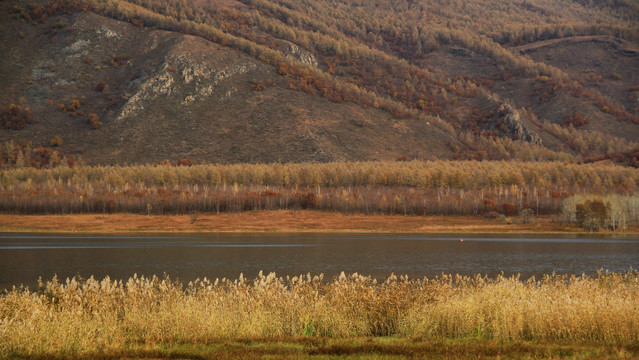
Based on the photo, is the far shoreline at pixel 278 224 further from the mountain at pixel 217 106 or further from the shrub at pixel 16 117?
the shrub at pixel 16 117

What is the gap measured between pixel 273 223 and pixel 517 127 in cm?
9822

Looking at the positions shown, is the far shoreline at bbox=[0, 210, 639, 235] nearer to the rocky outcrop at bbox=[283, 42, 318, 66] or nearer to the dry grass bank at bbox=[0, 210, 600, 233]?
the dry grass bank at bbox=[0, 210, 600, 233]

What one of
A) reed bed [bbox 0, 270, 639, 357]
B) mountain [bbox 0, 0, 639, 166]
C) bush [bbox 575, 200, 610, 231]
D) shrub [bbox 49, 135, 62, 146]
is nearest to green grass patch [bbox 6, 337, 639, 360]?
reed bed [bbox 0, 270, 639, 357]

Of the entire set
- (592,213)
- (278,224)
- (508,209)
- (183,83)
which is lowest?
(278,224)

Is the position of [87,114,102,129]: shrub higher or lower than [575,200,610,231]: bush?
higher

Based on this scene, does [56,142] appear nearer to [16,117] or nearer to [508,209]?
[16,117]

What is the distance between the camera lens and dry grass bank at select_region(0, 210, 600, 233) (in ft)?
272

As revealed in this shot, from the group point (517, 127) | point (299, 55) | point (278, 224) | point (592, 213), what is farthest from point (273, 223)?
point (299, 55)

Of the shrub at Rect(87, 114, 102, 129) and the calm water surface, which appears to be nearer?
the calm water surface

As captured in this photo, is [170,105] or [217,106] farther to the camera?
[217,106]

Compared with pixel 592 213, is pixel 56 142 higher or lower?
higher

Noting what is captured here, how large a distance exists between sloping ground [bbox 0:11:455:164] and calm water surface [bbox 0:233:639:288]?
2565 inches

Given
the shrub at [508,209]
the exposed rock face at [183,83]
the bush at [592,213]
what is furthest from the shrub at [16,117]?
the bush at [592,213]

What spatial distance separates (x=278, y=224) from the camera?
87.1 metres
